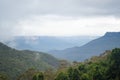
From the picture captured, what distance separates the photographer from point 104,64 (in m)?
135

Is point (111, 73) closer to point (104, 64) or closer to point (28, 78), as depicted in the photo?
point (104, 64)

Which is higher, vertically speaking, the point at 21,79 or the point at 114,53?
the point at 114,53

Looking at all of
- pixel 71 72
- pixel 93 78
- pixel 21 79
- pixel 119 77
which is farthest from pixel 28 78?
pixel 119 77

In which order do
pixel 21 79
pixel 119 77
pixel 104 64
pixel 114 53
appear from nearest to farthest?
pixel 119 77 < pixel 114 53 < pixel 104 64 < pixel 21 79

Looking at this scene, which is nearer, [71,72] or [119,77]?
[119,77]

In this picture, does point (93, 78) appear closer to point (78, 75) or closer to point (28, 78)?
point (78, 75)

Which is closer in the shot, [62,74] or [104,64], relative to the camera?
[62,74]

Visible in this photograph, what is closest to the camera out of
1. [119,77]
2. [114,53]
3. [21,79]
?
[119,77]

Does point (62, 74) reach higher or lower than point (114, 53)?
lower

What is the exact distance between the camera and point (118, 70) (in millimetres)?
113062

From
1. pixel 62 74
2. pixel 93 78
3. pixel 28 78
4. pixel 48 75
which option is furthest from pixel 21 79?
pixel 93 78

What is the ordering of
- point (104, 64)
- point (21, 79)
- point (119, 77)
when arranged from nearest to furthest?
1. point (119, 77)
2. point (104, 64)
3. point (21, 79)

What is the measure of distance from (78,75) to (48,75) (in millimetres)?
37218

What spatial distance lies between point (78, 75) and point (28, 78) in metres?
42.7
